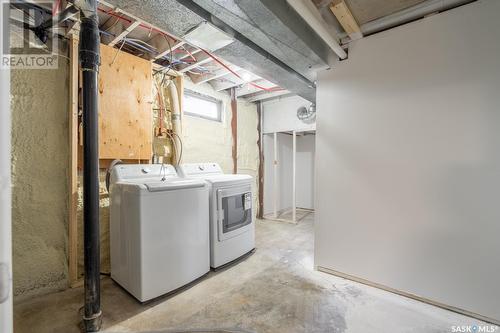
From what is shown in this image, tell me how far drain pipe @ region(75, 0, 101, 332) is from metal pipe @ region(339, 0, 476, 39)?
7.10 feet

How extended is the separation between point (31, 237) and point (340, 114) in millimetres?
3031

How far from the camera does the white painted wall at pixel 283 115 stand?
403 cm

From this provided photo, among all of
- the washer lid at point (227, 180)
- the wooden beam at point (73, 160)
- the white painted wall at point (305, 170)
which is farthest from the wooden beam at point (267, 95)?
the wooden beam at point (73, 160)

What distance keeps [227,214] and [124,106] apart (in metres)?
1.59

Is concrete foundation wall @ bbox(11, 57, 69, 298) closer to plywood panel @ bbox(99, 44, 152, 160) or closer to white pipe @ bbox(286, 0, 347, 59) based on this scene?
plywood panel @ bbox(99, 44, 152, 160)

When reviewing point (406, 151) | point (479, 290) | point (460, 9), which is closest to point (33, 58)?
point (406, 151)

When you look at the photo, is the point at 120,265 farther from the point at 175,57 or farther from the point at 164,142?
the point at 175,57

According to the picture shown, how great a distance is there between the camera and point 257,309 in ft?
5.74

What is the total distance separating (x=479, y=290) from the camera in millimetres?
1626

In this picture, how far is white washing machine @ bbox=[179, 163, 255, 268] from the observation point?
2346 millimetres

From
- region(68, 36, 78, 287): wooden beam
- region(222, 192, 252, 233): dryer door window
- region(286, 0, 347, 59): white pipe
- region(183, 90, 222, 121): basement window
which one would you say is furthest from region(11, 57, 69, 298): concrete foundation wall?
region(286, 0, 347, 59): white pipe

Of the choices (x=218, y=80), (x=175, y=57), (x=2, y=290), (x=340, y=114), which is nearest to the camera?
(x=2, y=290)

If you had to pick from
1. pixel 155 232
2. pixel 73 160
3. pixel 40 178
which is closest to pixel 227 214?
pixel 155 232

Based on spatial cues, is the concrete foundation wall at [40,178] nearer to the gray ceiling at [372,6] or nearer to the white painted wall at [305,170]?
the gray ceiling at [372,6]
